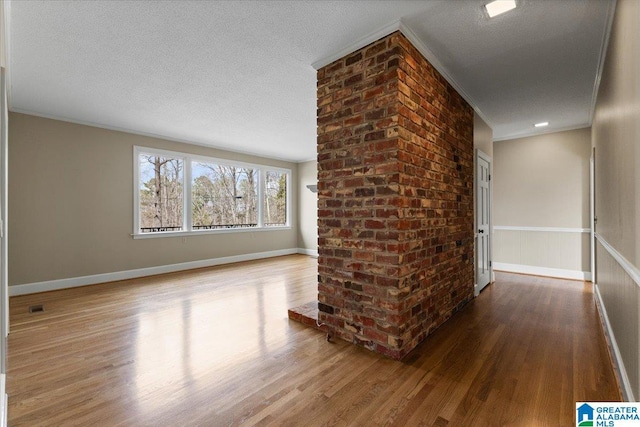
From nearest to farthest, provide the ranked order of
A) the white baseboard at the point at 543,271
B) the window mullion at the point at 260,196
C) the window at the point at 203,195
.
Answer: the white baseboard at the point at 543,271 < the window at the point at 203,195 < the window mullion at the point at 260,196

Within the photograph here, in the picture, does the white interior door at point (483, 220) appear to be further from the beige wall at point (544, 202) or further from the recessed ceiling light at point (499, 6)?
the recessed ceiling light at point (499, 6)

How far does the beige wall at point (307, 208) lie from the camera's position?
7.74 m

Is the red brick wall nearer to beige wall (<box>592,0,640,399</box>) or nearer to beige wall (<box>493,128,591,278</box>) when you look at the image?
beige wall (<box>592,0,640,399</box>)

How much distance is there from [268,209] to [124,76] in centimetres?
472

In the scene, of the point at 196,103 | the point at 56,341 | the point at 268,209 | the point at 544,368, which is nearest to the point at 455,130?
the point at 544,368

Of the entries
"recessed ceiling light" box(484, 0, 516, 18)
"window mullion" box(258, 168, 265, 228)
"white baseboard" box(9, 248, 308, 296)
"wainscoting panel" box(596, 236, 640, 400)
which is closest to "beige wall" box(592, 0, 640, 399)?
"wainscoting panel" box(596, 236, 640, 400)

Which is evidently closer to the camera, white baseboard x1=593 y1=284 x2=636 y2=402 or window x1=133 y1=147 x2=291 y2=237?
white baseboard x1=593 y1=284 x2=636 y2=402

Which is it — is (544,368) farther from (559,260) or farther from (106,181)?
(106,181)

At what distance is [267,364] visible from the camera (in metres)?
2.21

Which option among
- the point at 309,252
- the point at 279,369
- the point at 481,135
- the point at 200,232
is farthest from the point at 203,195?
the point at 481,135

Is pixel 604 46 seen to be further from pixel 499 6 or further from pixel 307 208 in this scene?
pixel 307 208

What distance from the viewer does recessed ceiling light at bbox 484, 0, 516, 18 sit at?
6.49ft

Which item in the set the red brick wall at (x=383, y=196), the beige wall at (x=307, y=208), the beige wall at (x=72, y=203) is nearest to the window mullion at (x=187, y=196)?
the beige wall at (x=72, y=203)

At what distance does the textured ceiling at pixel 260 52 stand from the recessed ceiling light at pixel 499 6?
0.06 meters
